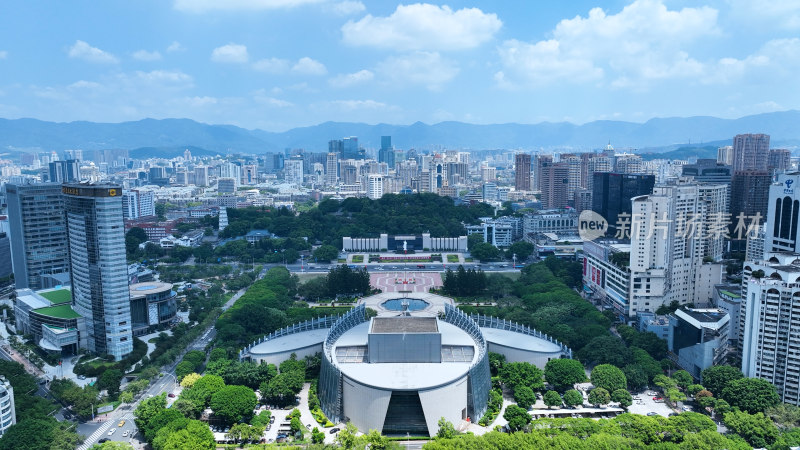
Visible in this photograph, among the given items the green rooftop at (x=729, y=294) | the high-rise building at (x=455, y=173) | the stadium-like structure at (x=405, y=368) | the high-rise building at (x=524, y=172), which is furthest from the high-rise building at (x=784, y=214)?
the high-rise building at (x=455, y=173)

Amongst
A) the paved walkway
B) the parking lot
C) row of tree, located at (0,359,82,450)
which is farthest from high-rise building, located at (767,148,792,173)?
row of tree, located at (0,359,82,450)

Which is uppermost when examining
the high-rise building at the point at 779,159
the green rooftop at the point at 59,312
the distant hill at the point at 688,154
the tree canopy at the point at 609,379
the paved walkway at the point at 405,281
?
the distant hill at the point at 688,154

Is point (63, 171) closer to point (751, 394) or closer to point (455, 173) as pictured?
point (455, 173)

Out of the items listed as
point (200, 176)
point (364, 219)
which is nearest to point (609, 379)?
point (364, 219)

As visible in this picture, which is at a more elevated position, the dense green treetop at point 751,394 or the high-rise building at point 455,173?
the high-rise building at point 455,173

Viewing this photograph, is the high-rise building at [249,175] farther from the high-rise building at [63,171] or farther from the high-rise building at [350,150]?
the high-rise building at [63,171]

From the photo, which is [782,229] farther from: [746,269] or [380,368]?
[380,368]

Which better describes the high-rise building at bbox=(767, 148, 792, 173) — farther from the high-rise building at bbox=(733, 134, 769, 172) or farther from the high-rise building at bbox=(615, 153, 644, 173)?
the high-rise building at bbox=(615, 153, 644, 173)

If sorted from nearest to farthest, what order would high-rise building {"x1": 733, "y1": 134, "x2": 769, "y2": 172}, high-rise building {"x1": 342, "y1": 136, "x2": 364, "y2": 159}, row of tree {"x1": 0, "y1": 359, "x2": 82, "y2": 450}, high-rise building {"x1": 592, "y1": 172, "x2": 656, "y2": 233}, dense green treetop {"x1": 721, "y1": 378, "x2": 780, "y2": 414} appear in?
row of tree {"x1": 0, "y1": 359, "x2": 82, "y2": 450} < dense green treetop {"x1": 721, "y1": 378, "x2": 780, "y2": 414} < high-rise building {"x1": 592, "y1": 172, "x2": 656, "y2": 233} < high-rise building {"x1": 733, "y1": 134, "x2": 769, "y2": 172} < high-rise building {"x1": 342, "y1": 136, "x2": 364, "y2": 159}
